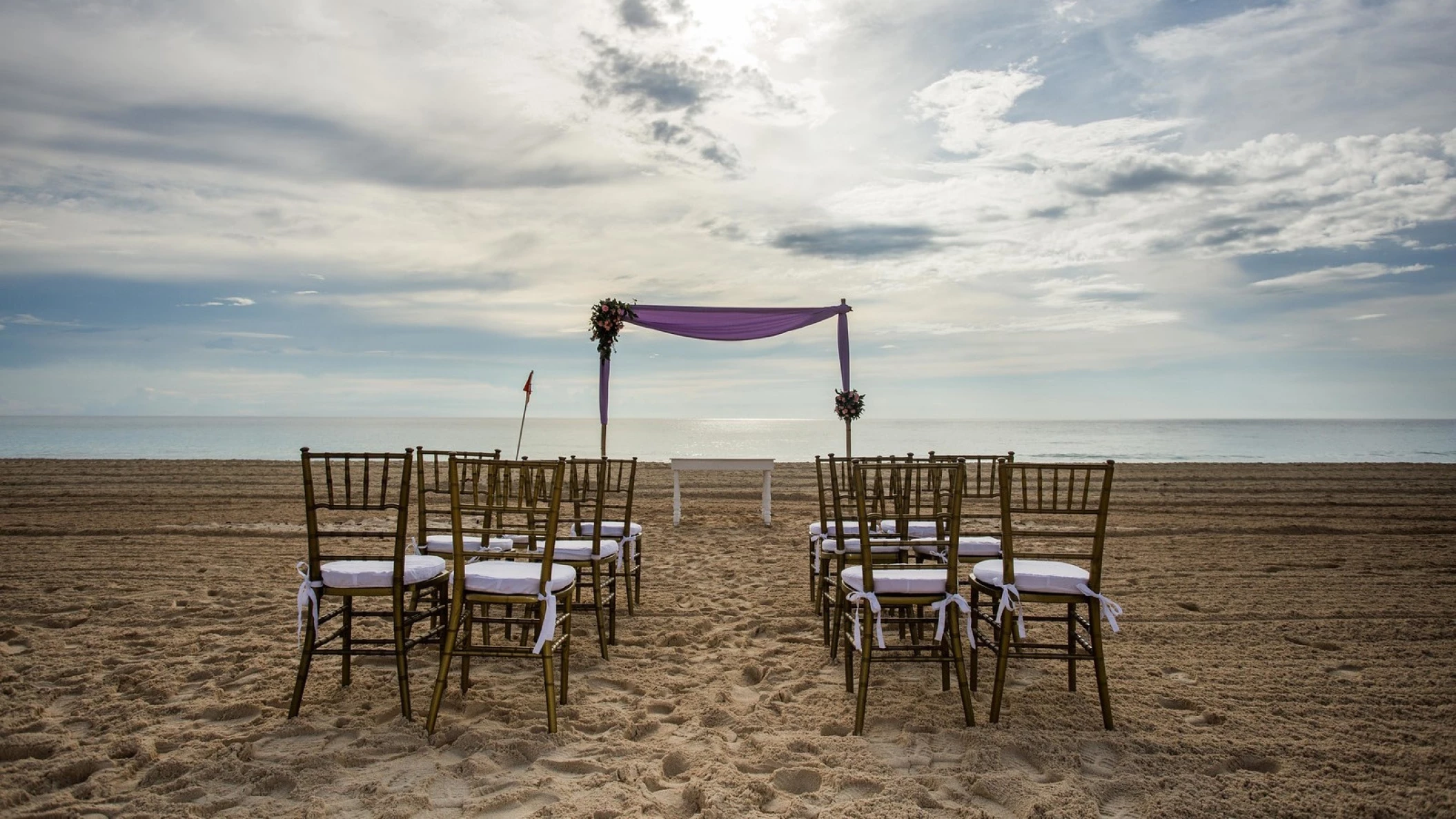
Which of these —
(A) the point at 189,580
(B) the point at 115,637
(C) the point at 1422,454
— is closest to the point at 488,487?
(B) the point at 115,637

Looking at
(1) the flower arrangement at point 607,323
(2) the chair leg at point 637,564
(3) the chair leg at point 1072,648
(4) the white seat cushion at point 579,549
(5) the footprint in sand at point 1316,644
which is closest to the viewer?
(3) the chair leg at point 1072,648

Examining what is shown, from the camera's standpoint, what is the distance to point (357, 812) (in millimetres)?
2342

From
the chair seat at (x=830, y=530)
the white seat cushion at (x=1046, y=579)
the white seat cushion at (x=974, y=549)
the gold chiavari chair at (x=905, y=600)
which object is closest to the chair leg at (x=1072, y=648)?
the white seat cushion at (x=1046, y=579)

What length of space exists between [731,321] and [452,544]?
19.4ft

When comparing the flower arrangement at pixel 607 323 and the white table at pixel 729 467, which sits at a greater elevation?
the flower arrangement at pixel 607 323

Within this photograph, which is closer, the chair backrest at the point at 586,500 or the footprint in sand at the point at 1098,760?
the footprint in sand at the point at 1098,760

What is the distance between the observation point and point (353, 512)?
10797mm

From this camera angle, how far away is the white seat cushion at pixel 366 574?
3.05 metres

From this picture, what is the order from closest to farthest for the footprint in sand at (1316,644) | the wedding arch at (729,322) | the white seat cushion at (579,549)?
the footprint in sand at (1316,644) < the white seat cushion at (579,549) < the wedding arch at (729,322)

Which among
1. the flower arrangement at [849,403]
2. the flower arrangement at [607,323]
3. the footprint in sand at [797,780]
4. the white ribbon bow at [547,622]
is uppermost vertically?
the flower arrangement at [607,323]

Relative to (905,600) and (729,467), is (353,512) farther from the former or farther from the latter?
(905,600)

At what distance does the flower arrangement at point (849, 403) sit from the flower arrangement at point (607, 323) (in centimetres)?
288

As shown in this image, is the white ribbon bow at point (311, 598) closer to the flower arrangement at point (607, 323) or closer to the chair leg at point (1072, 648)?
the chair leg at point (1072, 648)

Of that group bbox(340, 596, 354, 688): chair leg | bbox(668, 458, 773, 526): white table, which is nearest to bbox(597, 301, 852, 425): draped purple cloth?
bbox(668, 458, 773, 526): white table
